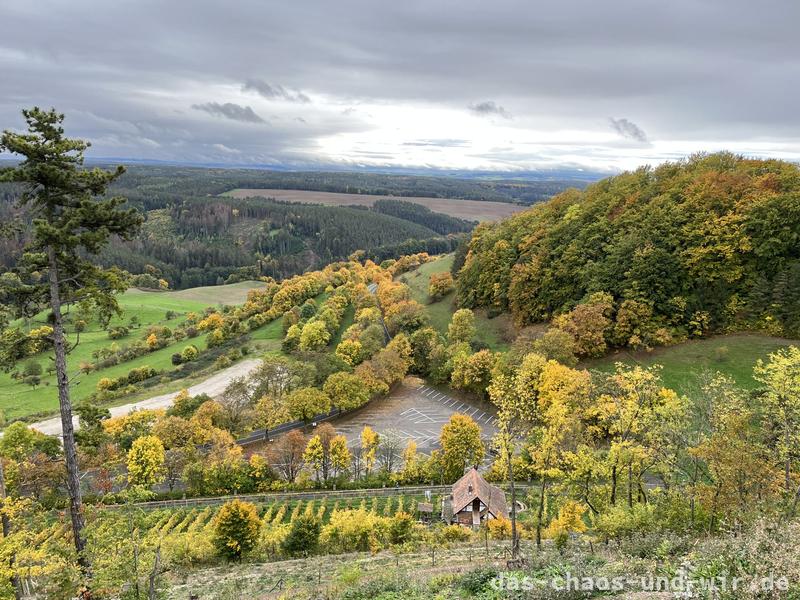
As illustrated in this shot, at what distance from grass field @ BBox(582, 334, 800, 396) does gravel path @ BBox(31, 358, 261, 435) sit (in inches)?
2226

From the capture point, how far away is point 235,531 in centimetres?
3086

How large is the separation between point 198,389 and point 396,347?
113 feet

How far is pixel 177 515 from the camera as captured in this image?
40.3 m

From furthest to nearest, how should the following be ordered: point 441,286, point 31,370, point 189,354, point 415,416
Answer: point 189,354, point 441,286, point 31,370, point 415,416

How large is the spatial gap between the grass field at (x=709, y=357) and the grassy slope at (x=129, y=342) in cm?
5024

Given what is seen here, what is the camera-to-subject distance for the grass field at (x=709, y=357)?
4647 centimetres

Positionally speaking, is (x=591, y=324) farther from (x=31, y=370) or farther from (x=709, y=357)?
(x=31, y=370)

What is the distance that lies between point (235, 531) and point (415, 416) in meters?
31.9

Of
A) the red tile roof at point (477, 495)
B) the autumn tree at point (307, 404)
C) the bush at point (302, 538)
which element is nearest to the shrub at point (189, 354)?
the autumn tree at point (307, 404)

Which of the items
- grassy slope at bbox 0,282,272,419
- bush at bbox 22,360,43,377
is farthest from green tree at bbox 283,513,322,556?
bush at bbox 22,360,43,377

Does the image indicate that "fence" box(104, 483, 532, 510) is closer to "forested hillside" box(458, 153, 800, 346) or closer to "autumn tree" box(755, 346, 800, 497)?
"forested hillside" box(458, 153, 800, 346)

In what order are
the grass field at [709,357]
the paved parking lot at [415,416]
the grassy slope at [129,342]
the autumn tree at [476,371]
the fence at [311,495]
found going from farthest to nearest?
the grassy slope at [129,342]
the autumn tree at [476,371]
the paved parking lot at [415,416]
the grass field at [709,357]
the fence at [311,495]

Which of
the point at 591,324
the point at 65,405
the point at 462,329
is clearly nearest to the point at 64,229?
the point at 65,405

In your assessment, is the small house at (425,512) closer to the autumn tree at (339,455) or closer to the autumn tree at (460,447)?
the autumn tree at (460,447)
